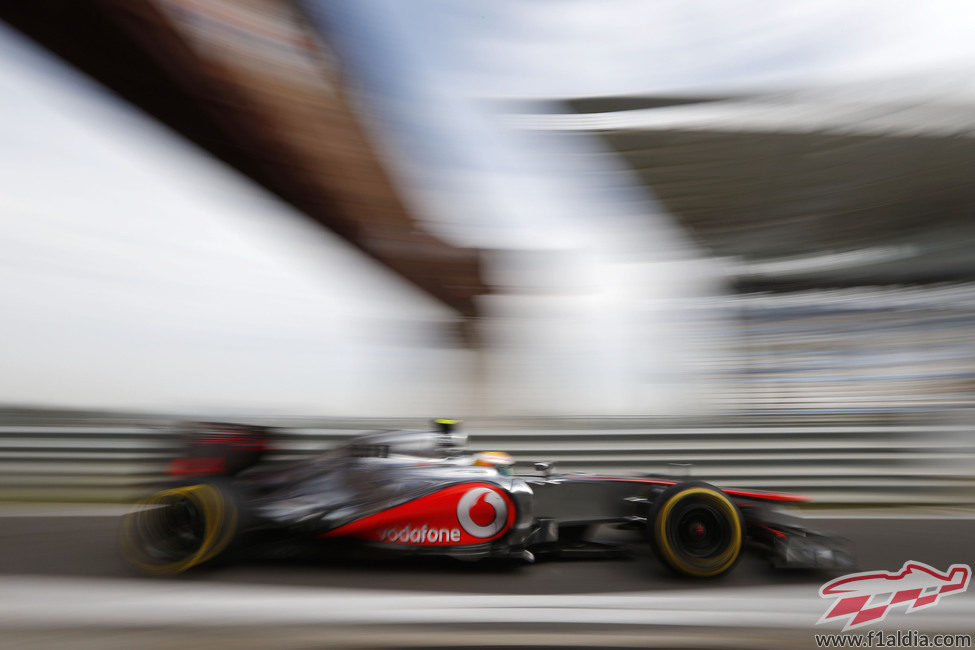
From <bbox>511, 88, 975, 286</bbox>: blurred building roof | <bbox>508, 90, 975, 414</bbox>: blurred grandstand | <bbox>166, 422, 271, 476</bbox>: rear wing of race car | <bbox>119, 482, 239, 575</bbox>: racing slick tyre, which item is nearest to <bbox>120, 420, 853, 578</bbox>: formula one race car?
<bbox>119, 482, 239, 575</bbox>: racing slick tyre

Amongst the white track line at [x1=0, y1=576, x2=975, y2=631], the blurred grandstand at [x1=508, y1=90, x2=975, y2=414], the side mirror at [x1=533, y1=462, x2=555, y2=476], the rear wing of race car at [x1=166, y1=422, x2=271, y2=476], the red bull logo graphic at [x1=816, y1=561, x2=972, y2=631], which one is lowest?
the red bull logo graphic at [x1=816, y1=561, x2=972, y2=631]

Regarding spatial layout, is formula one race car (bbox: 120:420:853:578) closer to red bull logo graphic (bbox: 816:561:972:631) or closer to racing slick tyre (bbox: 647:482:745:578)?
racing slick tyre (bbox: 647:482:745:578)

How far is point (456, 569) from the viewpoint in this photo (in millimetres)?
3359

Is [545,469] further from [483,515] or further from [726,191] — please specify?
[726,191]

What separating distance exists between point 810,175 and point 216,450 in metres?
6.17

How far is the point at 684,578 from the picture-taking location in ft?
10.4

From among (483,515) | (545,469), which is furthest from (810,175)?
(483,515)

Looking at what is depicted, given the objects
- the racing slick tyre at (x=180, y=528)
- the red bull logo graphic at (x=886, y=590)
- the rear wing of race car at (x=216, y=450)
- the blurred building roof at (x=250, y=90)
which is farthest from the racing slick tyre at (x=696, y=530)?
the blurred building roof at (x=250, y=90)

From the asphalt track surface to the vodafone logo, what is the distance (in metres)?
0.21

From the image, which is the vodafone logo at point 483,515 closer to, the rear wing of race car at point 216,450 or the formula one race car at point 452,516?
the formula one race car at point 452,516

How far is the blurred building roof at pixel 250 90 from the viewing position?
4.01 metres

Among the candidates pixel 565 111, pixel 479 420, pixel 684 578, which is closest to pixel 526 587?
pixel 684 578

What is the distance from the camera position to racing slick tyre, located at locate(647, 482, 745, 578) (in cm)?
314

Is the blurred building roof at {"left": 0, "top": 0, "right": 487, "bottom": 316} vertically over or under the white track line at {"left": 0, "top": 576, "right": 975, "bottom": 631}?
over
